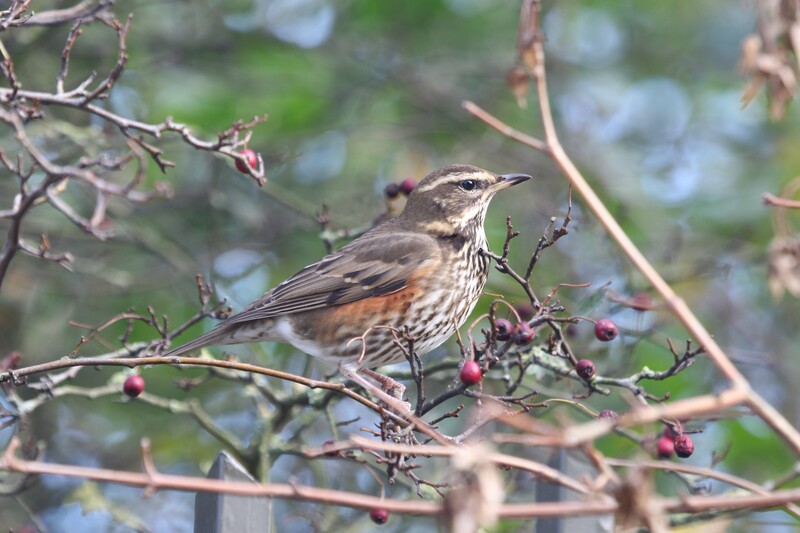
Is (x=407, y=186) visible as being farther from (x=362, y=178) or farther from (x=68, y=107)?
(x=362, y=178)

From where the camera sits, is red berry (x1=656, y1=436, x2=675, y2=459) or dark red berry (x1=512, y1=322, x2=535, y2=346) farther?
red berry (x1=656, y1=436, x2=675, y2=459)

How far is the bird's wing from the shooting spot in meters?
5.44

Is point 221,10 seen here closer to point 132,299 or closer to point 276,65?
point 276,65

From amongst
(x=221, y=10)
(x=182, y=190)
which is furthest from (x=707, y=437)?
(x=221, y=10)

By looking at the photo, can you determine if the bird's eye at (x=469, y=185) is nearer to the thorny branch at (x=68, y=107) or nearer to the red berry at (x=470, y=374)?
the thorny branch at (x=68, y=107)

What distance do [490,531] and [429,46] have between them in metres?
3.44

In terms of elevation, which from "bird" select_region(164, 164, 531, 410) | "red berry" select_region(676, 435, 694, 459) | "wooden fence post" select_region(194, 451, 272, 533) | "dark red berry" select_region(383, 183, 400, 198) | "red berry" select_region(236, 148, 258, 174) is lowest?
"bird" select_region(164, 164, 531, 410)

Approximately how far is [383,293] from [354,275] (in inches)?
8.4

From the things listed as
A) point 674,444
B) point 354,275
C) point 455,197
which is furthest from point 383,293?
point 674,444

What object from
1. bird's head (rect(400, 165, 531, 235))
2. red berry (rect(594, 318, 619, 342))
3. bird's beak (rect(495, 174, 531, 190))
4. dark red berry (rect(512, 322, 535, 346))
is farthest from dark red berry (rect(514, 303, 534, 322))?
dark red berry (rect(512, 322, 535, 346))

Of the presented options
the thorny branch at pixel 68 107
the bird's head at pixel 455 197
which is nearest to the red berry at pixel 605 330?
the thorny branch at pixel 68 107

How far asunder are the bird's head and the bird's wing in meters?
0.22

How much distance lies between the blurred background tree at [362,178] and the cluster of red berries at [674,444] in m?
1.22

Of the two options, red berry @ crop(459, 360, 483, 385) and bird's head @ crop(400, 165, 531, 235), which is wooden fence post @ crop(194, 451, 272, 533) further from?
bird's head @ crop(400, 165, 531, 235)
